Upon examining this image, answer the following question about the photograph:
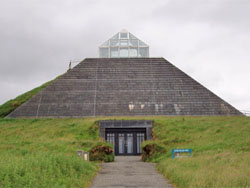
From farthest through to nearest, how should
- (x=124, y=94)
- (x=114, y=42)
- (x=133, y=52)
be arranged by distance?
→ (x=114, y=42) → (x=133, y=52) → (x=124, y=94)

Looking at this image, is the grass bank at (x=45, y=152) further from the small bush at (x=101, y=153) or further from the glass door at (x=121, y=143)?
the glass door at (x=121, y=143)

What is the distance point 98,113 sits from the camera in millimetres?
46812

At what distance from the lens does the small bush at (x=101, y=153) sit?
1038 inches

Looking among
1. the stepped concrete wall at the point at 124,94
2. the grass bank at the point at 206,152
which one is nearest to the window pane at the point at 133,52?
the stepped concrete wall at the point at 124,94

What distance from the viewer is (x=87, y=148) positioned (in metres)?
27.9

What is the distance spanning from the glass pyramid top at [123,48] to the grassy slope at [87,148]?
18.2 m

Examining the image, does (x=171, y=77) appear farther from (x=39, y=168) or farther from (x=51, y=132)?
(x=39, y=168)

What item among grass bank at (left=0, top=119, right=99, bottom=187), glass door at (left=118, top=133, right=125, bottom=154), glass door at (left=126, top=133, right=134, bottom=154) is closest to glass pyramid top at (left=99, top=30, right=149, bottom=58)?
grass bank at (left=0, top=119, right=99, bottom=187)

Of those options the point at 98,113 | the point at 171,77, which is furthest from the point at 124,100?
the point at 171,77

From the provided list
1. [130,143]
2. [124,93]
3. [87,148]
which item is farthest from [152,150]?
[124,93]

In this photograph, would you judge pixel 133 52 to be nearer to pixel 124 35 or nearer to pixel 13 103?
pixel 124 35

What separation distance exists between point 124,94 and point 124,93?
8.3 inches

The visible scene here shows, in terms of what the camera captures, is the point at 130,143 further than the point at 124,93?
No

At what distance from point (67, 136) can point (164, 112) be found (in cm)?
1579
